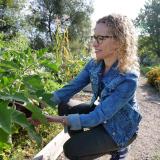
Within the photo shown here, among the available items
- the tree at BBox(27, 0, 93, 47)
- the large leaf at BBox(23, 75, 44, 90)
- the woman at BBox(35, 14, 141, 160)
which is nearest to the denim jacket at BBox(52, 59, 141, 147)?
the woman at BBox(35, 14, 141, 160)

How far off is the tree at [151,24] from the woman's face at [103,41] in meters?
45.7

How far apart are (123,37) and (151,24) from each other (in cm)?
4641

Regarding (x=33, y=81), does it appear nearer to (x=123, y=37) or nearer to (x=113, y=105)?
(x=113, y=105)

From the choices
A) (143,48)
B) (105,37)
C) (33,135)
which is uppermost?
(105,37)

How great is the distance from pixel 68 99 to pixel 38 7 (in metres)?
31.8

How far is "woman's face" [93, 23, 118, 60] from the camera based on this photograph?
3285 millimetres

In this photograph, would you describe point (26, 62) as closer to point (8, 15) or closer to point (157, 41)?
point (8, 15)

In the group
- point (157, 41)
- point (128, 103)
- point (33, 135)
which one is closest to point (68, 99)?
point (128, 103)

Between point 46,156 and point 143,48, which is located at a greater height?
point 46,156

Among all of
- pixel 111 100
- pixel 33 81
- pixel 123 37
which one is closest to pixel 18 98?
pixel 33 81

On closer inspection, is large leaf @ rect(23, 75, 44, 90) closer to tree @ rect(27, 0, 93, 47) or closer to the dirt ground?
the dirt ground

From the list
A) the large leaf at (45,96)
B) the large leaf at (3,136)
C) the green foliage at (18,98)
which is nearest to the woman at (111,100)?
the green foliage at (18,98)

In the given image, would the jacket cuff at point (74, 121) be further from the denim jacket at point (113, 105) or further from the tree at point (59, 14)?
Result: the tree at point (59, 14)

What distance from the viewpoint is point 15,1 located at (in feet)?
90.4
